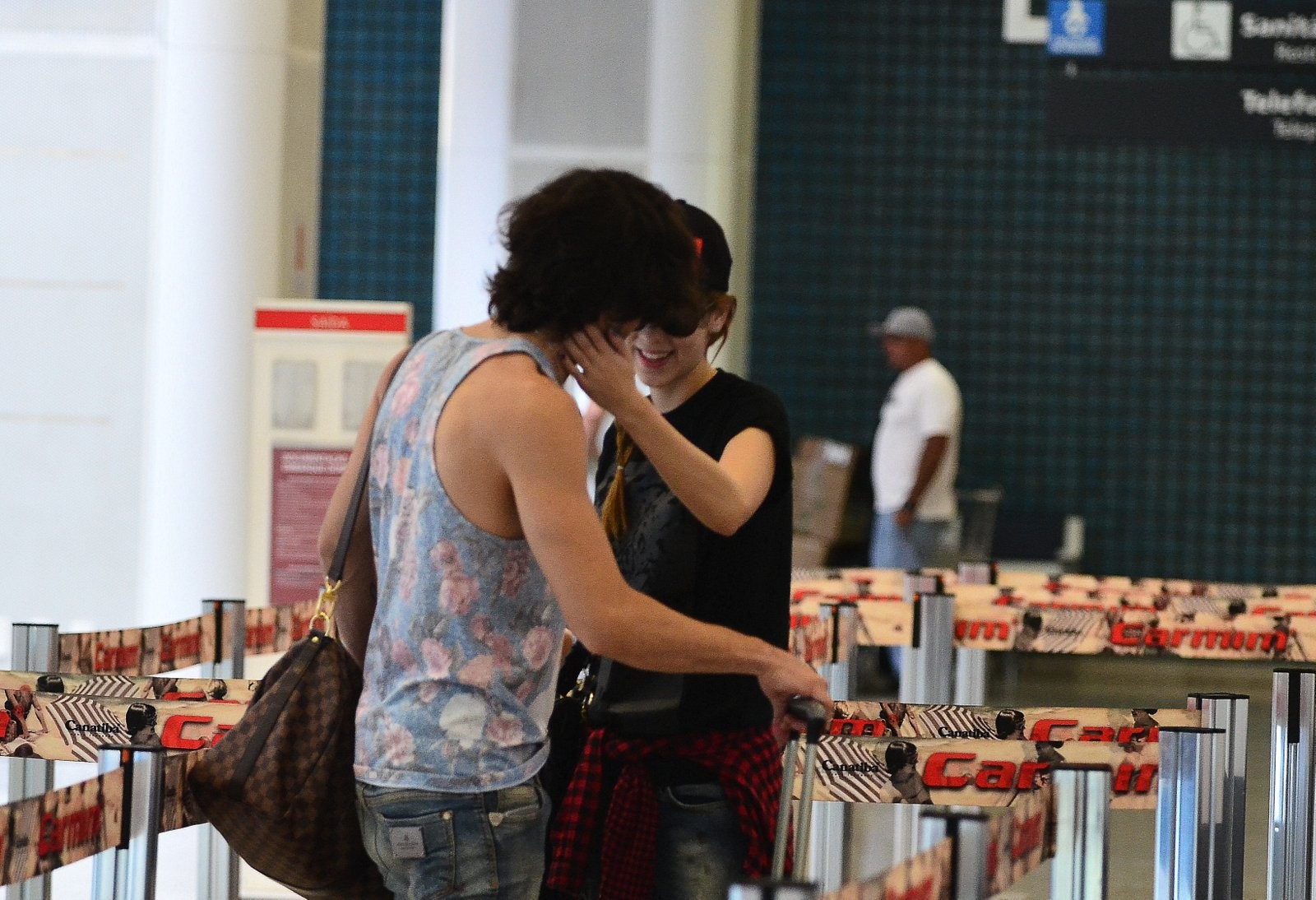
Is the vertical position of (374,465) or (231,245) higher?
(231,245)

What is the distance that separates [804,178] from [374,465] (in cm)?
852

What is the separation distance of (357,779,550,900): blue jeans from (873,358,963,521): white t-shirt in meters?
6.08

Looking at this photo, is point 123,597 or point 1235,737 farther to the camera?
point 123,597

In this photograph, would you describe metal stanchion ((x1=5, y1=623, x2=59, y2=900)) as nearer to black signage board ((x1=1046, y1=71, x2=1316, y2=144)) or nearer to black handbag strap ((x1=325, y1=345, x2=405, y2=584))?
black handbag strap ((x1=325, y1=345, x2=405, y2=584))

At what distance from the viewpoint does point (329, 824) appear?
2029 mm

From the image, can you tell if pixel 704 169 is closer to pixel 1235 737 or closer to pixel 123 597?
pixel 123 597

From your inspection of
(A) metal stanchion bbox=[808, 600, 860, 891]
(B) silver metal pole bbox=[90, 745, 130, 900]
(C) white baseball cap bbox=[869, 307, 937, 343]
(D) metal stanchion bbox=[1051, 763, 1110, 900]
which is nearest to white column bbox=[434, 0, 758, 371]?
(C) white baseball cap bbox=[869, 307, 937, 343]

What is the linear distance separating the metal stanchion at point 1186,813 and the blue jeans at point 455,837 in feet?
3.24

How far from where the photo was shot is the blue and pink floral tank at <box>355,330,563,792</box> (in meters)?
1.94

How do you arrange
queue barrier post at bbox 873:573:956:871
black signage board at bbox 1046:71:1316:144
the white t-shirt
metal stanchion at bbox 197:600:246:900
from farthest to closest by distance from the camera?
black signage board at bbox 1046:71:1316:144 < the white t-shirt < queue barrier post at bbox 873:573:956:871 < metal stanchion at bbox 197:600:246:900

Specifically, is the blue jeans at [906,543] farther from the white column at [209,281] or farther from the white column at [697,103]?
the white column at [209,281]

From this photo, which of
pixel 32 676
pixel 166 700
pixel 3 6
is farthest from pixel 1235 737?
pixel 3 6

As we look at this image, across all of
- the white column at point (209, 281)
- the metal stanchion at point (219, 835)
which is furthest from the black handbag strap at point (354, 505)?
the white column at point (209, 281)

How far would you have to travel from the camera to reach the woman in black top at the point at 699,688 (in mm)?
2260
